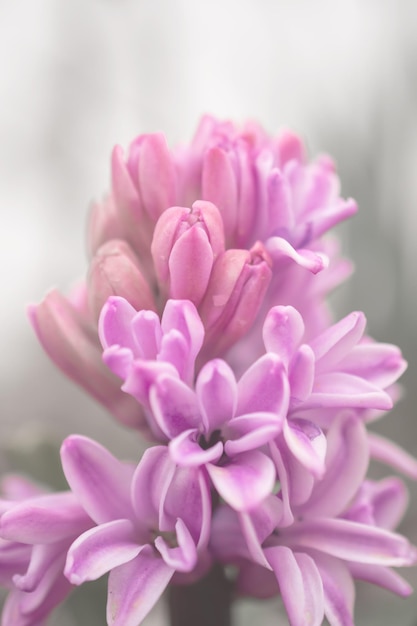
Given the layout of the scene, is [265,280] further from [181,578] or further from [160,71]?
[160,71]

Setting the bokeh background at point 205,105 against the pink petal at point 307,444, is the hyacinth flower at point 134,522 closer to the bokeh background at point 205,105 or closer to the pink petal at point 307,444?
the pink petal at point 307,444

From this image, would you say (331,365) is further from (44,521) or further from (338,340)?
(44,521)

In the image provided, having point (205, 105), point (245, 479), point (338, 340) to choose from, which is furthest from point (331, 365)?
point (205, 105)

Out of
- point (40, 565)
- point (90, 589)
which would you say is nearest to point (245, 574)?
point (40, 565)

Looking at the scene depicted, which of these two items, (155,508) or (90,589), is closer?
(155,508)

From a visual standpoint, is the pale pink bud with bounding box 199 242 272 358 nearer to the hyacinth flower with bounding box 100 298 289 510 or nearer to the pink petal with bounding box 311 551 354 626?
the hyacinth flower with bounding box 100 298 289 510

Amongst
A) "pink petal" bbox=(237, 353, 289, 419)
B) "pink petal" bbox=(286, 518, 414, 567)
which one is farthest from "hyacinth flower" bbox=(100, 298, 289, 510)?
"pink petal" bbox=(286, 518, 414, 567)

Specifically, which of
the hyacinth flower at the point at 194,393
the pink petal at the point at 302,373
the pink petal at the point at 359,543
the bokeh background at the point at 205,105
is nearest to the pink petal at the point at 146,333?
the hyacinth flower at the point at 194,393

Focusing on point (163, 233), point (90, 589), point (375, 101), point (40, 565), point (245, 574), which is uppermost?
point (163, 233)
